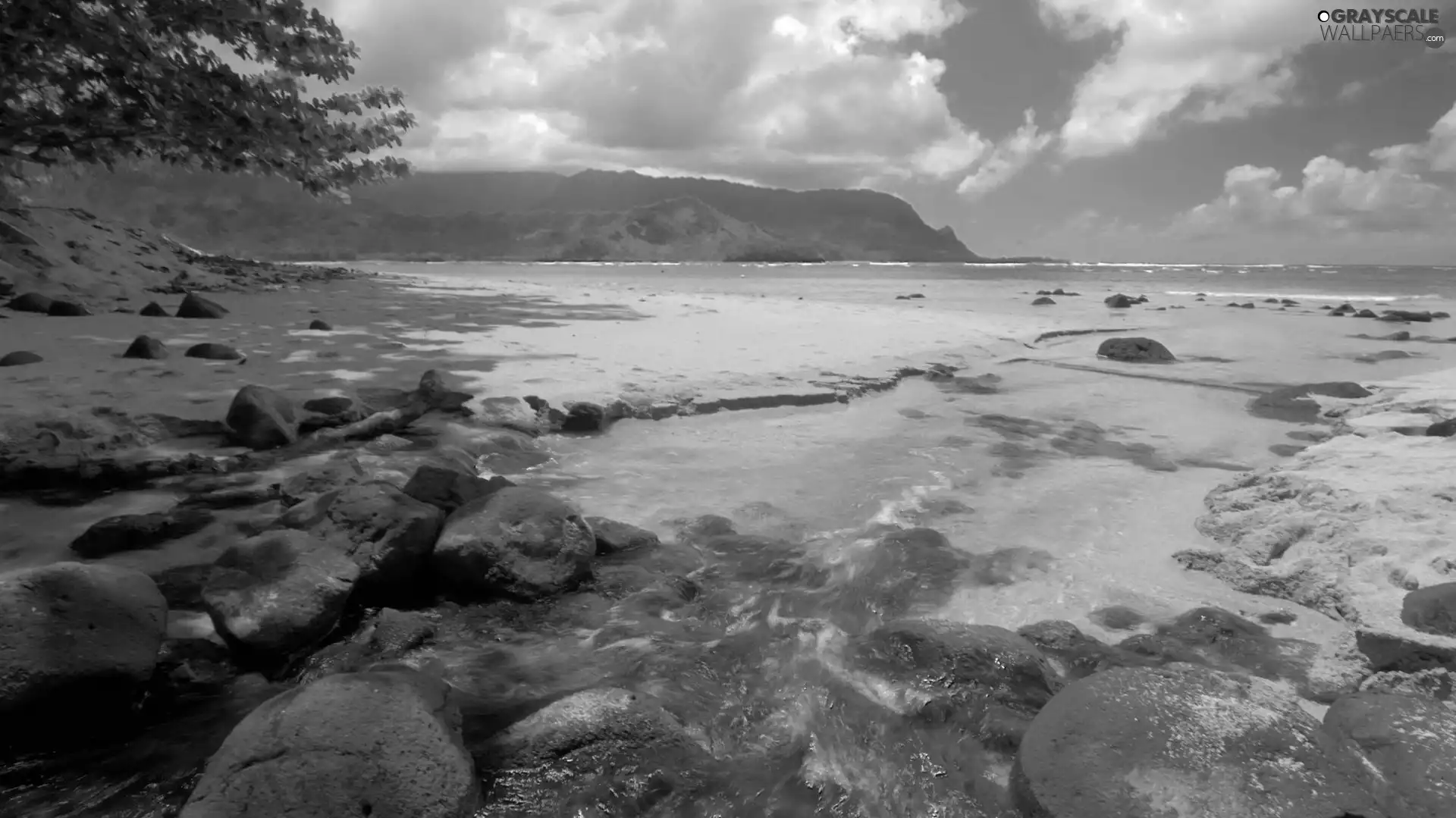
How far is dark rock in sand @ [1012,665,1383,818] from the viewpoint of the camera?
1.65m

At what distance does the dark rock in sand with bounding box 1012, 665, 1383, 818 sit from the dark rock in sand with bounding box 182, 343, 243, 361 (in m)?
7.41

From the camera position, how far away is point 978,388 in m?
7.28

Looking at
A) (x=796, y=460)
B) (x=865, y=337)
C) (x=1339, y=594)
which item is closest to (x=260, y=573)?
(x=796, y=460)

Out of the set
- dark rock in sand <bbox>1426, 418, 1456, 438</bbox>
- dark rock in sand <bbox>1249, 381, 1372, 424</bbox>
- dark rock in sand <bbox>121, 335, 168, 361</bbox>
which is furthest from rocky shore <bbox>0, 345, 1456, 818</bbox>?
dark rock in sand <bbox>121, 335, 168, 361</bbox>

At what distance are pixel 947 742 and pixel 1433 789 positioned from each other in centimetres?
116

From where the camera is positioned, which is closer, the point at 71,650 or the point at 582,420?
the point at 71,650

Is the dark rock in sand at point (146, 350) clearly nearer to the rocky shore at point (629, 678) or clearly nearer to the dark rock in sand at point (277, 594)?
the rocky shore at point (629, 678)

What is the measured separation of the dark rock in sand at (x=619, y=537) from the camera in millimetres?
3342

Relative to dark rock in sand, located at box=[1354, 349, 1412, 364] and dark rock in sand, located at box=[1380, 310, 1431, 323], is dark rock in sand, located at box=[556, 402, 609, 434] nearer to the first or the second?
dark rock in sand, located at box=[1354, 349, 1412, 364]

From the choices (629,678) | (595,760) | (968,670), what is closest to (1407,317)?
(968,670)

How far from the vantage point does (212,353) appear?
260 inches

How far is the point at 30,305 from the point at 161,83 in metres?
3.98

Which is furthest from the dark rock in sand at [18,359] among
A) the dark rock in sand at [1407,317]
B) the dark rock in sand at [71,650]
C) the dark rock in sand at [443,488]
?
the dark rock in sand at [1407,317]

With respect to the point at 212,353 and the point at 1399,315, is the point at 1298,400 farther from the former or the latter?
the point at 1399,315
